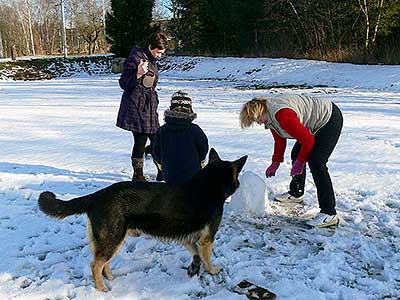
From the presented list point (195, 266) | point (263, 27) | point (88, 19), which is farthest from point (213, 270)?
point (88, 19)

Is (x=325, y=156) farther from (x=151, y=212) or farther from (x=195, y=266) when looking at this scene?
(x=151, y=212)

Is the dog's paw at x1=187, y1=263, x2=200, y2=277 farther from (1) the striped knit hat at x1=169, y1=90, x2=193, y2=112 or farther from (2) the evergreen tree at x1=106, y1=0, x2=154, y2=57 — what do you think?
(2) the evergreen tree at x1=106, y1=0, x2=154, y2=57

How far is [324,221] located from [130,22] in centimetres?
3335

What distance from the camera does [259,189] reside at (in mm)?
4629

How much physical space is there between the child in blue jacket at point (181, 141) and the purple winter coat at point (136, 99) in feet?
4.08

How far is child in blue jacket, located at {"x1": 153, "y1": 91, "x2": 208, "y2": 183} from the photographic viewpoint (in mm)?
4070

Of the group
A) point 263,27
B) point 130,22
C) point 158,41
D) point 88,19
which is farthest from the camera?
point 88,19

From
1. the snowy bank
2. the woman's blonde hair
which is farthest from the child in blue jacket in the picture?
the snowy bank

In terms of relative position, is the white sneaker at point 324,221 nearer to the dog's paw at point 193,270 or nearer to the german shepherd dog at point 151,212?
the german shepherd dog at point 151,212

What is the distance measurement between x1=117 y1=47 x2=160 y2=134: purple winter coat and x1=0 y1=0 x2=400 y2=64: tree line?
18.3 m

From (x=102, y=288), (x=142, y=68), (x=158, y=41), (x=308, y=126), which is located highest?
(x=158, y=41)

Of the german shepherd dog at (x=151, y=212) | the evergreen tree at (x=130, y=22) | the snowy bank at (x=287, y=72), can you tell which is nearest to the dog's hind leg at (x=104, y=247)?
the german shepherd dog at (x=151, y=212)

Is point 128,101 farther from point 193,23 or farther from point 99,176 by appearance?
point 193,23

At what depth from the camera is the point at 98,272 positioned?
311cm
